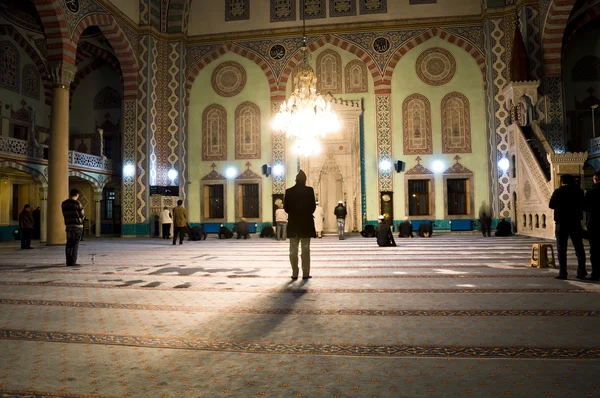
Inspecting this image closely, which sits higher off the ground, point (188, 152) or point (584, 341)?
point (188, 152)

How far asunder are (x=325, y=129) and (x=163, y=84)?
6.85m

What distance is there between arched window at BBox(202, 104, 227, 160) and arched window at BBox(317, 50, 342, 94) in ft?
11.1

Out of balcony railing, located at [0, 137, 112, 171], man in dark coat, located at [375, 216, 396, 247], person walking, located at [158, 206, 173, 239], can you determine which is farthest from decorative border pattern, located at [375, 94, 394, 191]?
balcony railing, located at [0, 137, 112, 171]

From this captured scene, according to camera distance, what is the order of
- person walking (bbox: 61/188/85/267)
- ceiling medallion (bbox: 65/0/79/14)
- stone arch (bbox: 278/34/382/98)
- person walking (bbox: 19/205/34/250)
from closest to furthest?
person walking (bbox: 61/188/85/267) → person walking (bbox: 19/205/34/250) → ceiling medallion (bbox: 65/0/79/14) → stone arch (bbox: 278/34/382/98)

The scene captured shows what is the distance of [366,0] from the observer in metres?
14.2

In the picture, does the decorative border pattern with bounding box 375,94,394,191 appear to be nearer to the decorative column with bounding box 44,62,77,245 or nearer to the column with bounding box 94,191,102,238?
the decorative column with bounding box 44,62,77,245

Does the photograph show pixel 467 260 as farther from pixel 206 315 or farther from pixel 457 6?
pixel 457 6

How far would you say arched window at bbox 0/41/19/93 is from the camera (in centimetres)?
1321

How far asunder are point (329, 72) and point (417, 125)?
3295 mm

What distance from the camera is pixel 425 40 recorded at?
13.8 meters

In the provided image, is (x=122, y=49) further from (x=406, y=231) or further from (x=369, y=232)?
(x=406, y=231)

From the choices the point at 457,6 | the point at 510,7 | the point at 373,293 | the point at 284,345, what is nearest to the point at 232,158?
the point at 457,6

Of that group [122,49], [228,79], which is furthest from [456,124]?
[122,49]

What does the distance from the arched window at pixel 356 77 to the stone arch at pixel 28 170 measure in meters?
9.32
